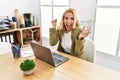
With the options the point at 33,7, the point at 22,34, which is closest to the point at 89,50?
the point at 22,34

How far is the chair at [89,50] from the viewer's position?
1494 mm

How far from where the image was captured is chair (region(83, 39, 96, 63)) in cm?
149

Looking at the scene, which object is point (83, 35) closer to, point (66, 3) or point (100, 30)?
point (100, 30)

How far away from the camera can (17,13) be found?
285 cm

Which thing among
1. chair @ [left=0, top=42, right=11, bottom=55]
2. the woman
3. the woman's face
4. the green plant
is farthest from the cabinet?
the green plant

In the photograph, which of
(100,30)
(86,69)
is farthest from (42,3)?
(86,69)

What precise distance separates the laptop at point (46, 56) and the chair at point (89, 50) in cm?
33

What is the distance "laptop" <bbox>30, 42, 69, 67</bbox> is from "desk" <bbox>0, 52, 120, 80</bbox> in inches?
1.6

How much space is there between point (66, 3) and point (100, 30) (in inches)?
34.8

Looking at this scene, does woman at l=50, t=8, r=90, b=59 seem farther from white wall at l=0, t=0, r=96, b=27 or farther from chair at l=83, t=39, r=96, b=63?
white wall at l=0, t=0, r=96, b=27

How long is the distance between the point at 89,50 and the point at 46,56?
57 centimetres

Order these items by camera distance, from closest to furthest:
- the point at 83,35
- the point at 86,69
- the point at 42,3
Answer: the point at 86,69, the point at 83,35, the point at 42,3

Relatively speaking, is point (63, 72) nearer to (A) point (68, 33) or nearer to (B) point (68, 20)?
(A) point (68, 33)

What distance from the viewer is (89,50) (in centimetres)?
153
